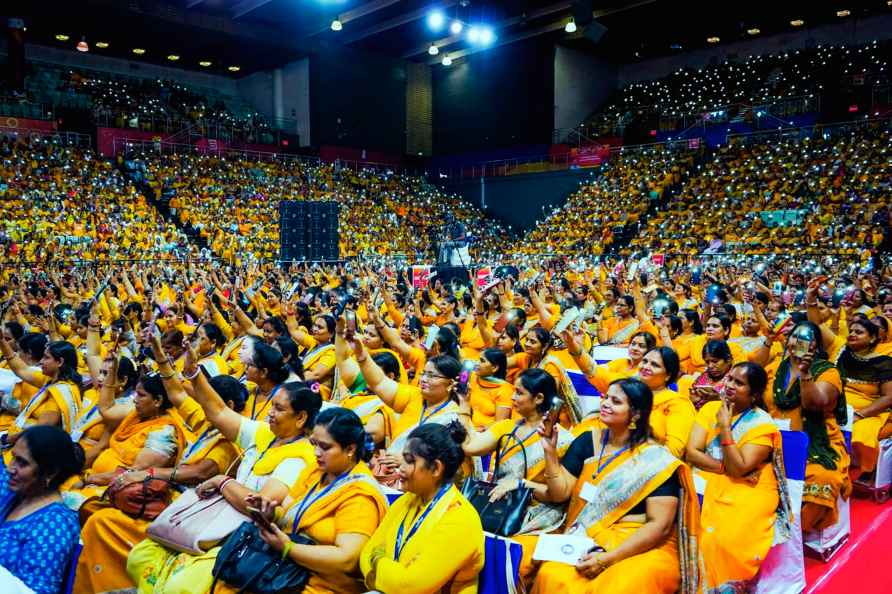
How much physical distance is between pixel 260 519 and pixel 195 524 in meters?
0.40

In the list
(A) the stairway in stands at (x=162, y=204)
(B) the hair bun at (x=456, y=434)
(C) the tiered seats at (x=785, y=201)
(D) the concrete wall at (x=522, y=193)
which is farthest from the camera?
(D) the concrete wall at (x=522, y=193)

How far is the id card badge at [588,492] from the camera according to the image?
2354 millimetres

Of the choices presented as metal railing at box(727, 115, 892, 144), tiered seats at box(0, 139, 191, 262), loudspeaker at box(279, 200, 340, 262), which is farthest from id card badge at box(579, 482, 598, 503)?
metal railing at box(727, 115, 892, 144)

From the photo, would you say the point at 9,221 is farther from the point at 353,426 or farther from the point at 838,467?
the point at 838,467

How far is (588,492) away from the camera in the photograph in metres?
2.38

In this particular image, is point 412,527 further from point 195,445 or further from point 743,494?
point 743,494

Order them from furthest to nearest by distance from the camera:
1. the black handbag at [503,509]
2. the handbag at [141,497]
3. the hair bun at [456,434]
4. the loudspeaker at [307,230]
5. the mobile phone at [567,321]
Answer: the loudspeaker at [307,230]
the mobile phone at [567,321]
the handbag at [141,497]
the black handbag at [503,509]
the hair bun at [456,434]

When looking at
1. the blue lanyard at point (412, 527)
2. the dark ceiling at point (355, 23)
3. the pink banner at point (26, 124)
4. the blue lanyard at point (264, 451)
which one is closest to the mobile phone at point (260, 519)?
the blue lanyard at point (412, 527)

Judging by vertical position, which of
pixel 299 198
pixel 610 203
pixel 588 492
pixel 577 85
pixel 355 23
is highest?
pixel 355 23

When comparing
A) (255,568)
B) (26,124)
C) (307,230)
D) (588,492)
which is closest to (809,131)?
(307,230)

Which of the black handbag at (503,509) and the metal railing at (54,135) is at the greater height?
the metal railing at (54,135)

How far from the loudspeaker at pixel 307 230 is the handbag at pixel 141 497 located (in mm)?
10511

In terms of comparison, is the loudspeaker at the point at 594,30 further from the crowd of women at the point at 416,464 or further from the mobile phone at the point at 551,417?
the mobile phone at the point at 551,417

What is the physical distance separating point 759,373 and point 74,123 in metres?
20.3
